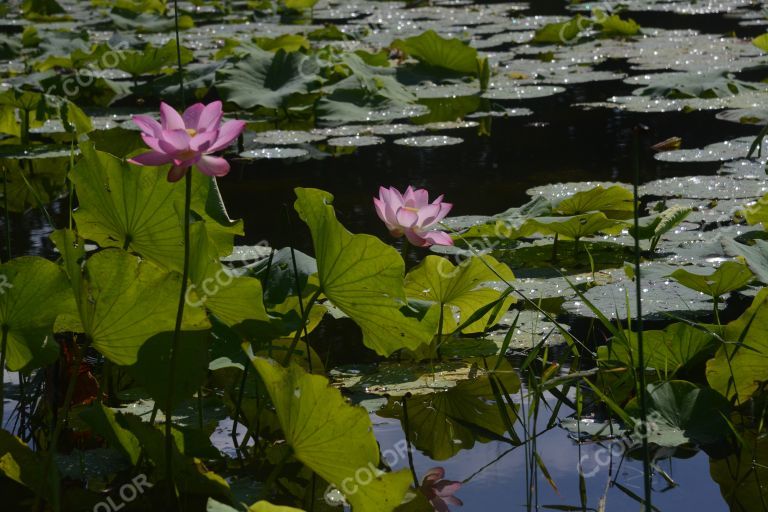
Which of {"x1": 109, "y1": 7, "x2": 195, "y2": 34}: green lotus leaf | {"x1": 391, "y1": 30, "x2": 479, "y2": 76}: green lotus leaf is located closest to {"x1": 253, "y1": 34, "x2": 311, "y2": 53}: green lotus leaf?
{"x1": 391, "y1": 30, "x2": 479, "y2": 76}: green lotus leaf

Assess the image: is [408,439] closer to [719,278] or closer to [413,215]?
[413,215]

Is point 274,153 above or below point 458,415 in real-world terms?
below

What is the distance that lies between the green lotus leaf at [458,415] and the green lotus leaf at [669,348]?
0.15 metres

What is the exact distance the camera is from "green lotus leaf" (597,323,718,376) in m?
1.40

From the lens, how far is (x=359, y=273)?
4.15ft

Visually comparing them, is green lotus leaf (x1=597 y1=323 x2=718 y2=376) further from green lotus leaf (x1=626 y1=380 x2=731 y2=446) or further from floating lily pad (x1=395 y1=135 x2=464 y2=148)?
floating lily pad (x1=395 y1=135 x2=464 y2=148)

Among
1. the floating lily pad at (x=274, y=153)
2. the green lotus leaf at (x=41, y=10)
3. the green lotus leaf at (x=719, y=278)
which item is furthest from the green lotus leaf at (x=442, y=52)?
the green lotus leaf at (x=41, y=10)

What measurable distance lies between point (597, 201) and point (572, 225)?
18 centimetres

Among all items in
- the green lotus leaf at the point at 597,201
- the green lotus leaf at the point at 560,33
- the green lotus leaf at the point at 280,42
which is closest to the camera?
the green lotus leaf at the point at 597,201

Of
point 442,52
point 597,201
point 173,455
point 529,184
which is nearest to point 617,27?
point 442,52

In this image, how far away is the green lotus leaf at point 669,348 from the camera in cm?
140

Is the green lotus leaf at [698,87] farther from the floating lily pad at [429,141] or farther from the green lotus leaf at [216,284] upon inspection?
the green lotus leaf at [216,284]

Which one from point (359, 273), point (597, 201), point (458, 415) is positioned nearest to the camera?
point (359, 273)

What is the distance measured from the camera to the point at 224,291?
1163mm
